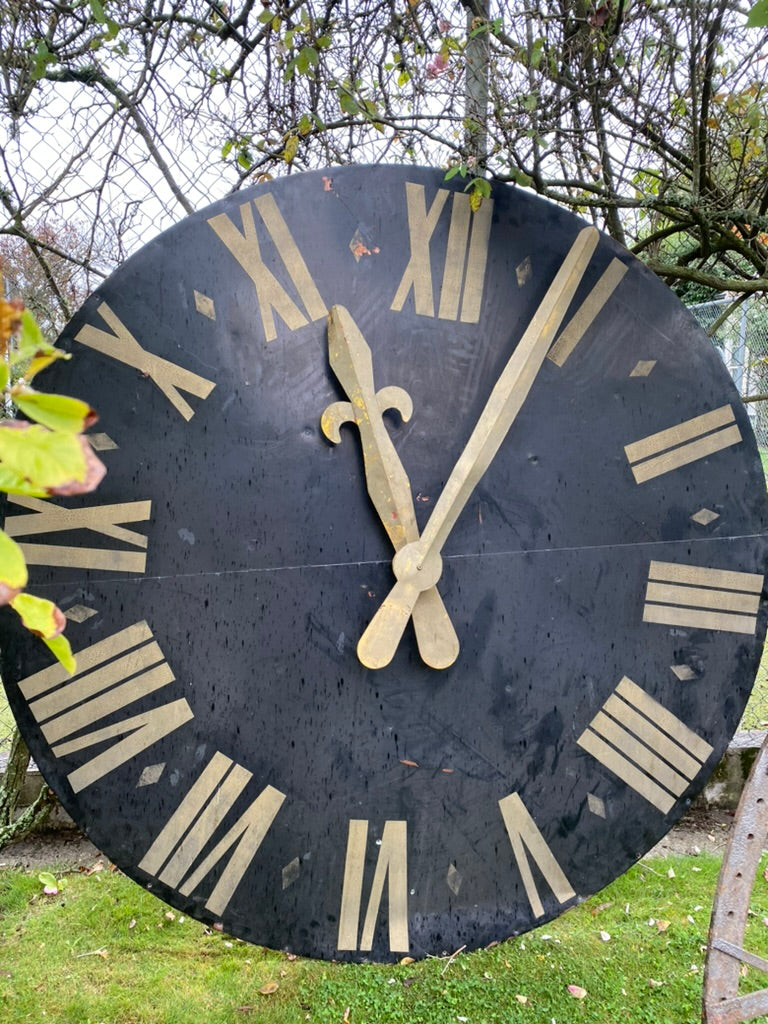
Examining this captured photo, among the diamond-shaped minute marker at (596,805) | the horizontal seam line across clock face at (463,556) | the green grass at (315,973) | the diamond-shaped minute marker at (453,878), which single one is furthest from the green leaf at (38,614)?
the green grass at (315,973)

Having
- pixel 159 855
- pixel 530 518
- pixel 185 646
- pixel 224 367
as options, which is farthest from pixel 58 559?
pixel 530 518

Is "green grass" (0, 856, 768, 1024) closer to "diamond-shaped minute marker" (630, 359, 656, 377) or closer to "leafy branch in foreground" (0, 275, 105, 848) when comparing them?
"diamond-shaped minute marker" (630, 359, 656, 377)

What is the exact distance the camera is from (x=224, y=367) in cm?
134

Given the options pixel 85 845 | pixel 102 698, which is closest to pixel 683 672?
pixel 102 698

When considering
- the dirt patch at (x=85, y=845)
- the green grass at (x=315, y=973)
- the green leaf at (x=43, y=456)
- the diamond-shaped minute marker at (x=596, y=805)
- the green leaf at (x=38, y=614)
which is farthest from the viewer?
the dirt patch at (x=85, y=845)

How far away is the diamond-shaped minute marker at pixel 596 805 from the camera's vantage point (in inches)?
58.6

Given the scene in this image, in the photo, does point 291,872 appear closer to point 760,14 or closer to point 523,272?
point 523,272

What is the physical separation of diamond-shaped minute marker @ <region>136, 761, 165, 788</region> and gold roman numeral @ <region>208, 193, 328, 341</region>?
75 cm

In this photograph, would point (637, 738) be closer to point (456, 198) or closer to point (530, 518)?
point (530, 518)

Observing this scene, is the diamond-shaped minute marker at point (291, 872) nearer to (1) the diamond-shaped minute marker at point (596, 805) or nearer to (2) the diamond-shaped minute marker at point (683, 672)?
(1) the diamond-shaped minute marker at point (596, 805)

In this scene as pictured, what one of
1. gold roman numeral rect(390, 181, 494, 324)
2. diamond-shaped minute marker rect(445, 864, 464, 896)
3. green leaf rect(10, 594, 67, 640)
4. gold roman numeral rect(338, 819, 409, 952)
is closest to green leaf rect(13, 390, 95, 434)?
green leaf rect(10, 594, 67, 640)

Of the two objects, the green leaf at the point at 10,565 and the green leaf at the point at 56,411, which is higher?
the green leaf at the point at 56,411

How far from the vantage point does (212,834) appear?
4.43 ft

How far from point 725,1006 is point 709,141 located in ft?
6.51
